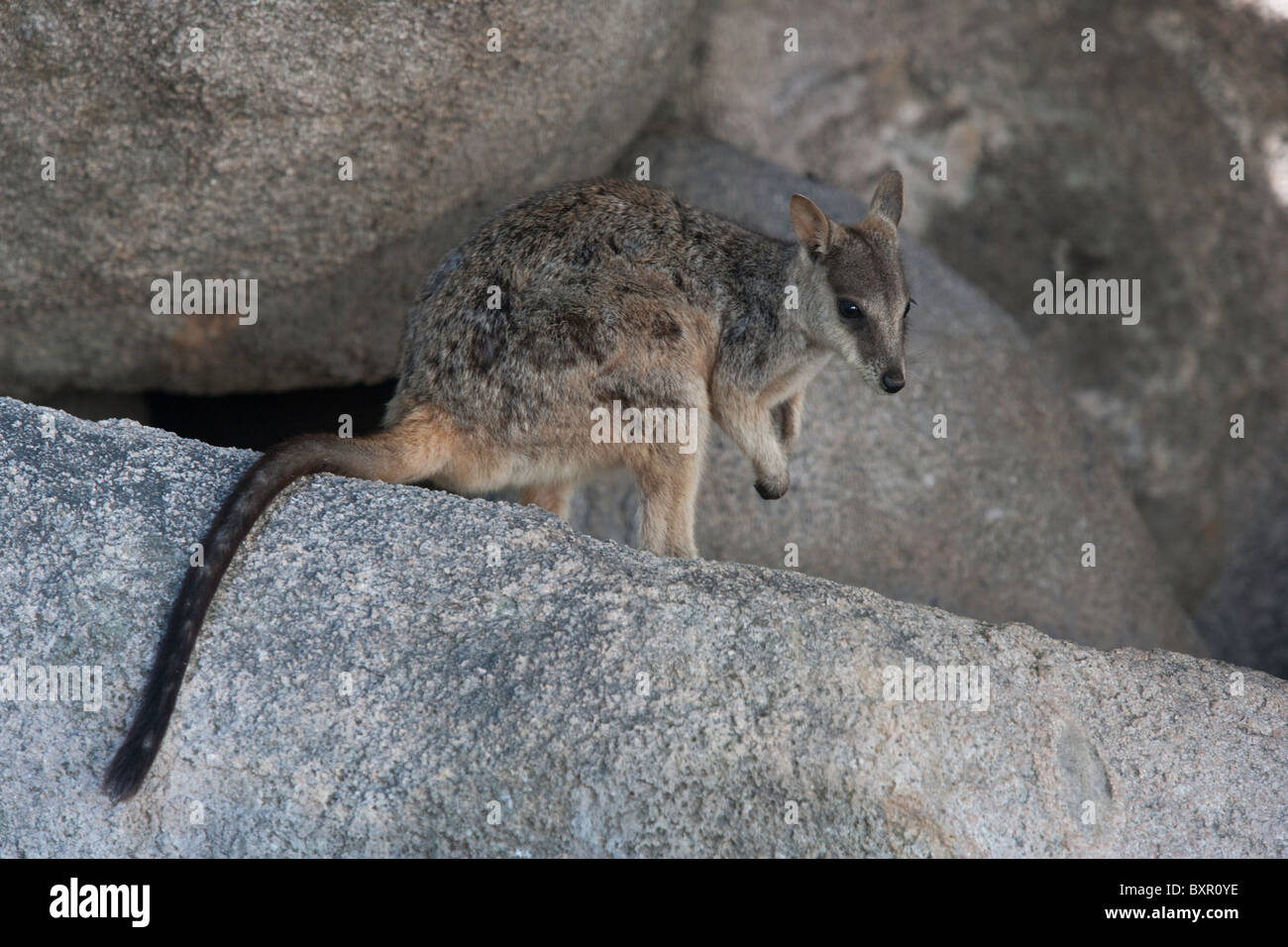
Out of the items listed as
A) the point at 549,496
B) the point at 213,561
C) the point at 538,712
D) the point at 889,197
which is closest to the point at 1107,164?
the point at 889,197

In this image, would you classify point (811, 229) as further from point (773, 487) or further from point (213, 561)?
point (213, 561)

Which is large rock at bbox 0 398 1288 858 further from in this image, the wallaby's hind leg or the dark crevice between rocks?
the dark crevice between rocks

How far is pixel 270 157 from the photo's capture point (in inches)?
230

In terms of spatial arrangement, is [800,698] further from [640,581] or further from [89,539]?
[89,539]

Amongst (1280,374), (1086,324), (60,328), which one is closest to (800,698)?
(60,328)

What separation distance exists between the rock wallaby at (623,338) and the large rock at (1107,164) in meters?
2.86

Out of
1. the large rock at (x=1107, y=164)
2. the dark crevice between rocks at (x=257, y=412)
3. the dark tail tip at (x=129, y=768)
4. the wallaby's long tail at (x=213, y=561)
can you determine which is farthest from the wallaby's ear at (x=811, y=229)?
the dark tail tip at (x=129, y=768)

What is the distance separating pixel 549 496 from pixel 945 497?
2172 millimetres

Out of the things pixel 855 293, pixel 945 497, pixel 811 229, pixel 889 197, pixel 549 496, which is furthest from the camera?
pixel 945 497

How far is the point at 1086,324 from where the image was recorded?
8.34 metres

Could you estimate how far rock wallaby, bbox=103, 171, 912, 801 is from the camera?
5.07 metres

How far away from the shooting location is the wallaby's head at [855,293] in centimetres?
520

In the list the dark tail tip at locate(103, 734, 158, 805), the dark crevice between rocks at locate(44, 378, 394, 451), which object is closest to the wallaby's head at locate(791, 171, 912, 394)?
the dark crevice between rocks at locate(44, 378, 394, 451)

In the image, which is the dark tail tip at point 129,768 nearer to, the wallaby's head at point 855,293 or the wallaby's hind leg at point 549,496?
the wallaby's hind leg at point 549,496
